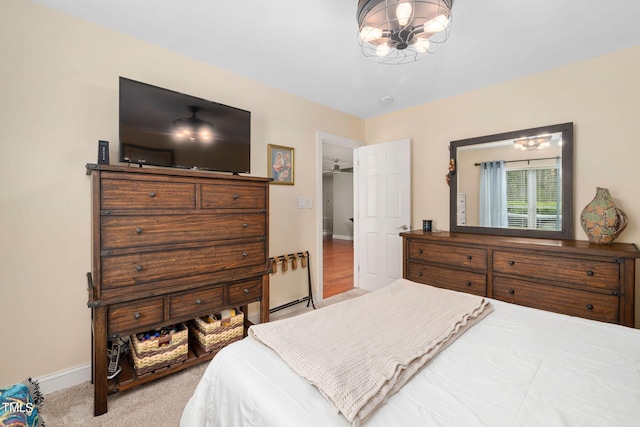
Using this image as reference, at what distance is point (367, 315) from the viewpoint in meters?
1.38

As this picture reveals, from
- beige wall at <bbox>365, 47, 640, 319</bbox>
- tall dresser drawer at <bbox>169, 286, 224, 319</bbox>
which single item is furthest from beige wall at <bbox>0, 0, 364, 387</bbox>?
beige wall at <bbox>365, 47, 640, 319</bbox>

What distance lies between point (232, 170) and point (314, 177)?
1.28 m

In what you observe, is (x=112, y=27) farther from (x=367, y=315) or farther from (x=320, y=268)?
(x=320, y=268)

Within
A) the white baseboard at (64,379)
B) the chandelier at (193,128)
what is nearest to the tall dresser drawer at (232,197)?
the chandelier at (193,128)

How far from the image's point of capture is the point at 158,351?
1906 millimetres

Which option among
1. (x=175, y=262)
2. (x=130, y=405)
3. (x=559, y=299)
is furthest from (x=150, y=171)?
(x=559, y=299)

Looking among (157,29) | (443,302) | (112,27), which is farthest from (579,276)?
(112,27)

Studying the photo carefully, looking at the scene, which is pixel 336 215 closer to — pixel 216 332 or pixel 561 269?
pixel 561 269

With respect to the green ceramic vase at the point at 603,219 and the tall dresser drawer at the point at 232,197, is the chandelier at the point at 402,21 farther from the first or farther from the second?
the green ceramic vase at the point at 603,219

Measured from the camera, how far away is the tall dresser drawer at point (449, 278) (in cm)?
262

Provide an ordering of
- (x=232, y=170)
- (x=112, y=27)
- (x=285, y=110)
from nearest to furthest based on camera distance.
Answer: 1. (x=112, y=27)
2. (x=232, y=170)
3. (x=285, y=110)

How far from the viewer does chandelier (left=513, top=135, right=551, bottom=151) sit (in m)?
2.68

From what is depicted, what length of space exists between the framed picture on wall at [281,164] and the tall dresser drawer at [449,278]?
5.81 feet

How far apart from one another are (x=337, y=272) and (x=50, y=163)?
4.07 m
